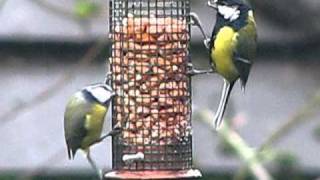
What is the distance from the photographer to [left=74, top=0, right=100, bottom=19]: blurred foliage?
616 cm

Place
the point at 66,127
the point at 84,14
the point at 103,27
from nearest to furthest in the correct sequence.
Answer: the point at 66,127
the point at 84,14
the point at 103,27

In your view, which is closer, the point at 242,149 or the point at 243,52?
the point at 243,52

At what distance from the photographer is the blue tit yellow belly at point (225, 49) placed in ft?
17.5

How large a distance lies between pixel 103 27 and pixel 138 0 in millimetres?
1176

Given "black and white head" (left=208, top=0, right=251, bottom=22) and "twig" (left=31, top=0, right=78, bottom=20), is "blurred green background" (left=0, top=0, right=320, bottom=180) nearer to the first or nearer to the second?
"twig" (left=31, top=0, right=78, bottom=20)

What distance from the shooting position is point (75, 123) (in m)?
5.31

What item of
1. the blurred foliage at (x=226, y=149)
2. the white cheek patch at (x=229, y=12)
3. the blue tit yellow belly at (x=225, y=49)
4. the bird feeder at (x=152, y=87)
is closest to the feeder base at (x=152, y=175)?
the bird feeder at (x=152, y=87)

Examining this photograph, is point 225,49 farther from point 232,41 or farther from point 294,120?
point 294,120

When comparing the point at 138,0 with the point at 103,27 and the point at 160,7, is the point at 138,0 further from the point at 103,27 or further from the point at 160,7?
the point at 103,27

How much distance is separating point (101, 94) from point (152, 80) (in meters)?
0.15

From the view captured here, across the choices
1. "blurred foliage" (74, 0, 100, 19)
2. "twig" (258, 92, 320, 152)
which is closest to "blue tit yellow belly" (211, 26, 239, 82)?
"twig" (258, 92, 320, 152)

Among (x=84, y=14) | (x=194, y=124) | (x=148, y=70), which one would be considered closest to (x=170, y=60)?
(x=148, y=70)

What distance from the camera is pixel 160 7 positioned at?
539cm

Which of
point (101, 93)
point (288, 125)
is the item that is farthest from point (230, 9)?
point (288, 125)
